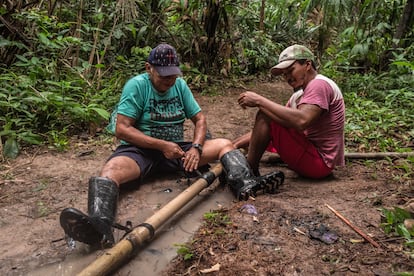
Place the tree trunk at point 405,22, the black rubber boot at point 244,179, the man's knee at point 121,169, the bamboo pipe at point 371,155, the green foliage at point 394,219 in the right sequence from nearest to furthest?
the green foliage at point 394,219
the man's knee at point 121,169
the black rubber boot at point 244,179
the bamboo pipe at point 371,155
the tree trunk at point 405,22

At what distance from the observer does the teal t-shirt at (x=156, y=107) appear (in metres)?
3.05

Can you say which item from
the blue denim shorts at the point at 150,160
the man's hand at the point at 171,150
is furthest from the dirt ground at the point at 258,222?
the man's hand at the point at 171,150

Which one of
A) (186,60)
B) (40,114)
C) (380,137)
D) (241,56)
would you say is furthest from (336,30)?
(40,114)

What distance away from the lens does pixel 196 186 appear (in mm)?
2947

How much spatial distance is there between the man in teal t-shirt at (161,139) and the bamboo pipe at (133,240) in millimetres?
368

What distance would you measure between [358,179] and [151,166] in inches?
73.6

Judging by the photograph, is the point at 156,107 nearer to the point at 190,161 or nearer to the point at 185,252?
the point at 190,161

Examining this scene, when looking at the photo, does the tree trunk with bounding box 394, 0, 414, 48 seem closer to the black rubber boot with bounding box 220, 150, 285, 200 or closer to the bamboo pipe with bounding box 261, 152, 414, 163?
the bamboo pipe with bounding box 261, 152, 414, 163

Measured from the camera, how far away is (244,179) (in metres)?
2.99

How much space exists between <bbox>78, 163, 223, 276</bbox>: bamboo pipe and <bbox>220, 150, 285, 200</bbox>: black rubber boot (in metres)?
0.30

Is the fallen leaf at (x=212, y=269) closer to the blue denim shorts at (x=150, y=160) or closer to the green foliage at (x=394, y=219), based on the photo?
the green foliage at (x=394, y=219)

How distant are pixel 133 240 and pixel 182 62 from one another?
5.17 meters

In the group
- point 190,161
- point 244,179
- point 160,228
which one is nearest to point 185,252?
point 160,228

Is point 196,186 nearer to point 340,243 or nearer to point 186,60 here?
point 340,243
